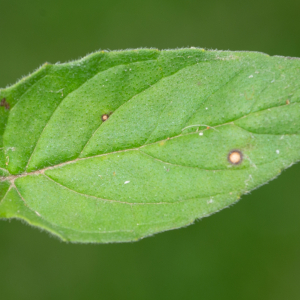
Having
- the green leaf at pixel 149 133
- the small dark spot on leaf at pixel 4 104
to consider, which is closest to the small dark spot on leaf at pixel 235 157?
the green leaf at pixel 149 133

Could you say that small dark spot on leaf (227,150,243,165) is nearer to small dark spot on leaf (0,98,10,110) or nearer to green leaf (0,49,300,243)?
green leaf (0,49,300,243)

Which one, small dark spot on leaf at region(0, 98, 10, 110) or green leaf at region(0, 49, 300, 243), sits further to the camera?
small dark spot on leaf at region(0, 98, 10, 110)

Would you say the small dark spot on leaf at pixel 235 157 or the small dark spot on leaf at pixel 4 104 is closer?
the small dark spot on leaf at pixel 235 157

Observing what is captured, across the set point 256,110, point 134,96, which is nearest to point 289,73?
point 256,110

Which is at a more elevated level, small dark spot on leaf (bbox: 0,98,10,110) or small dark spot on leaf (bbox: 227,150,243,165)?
small dark spot on leaf (bbox: 0,98,10,110)

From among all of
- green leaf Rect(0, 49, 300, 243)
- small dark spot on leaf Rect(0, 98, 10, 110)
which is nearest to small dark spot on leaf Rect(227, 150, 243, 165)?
green leaf Rect(0, 49, 300, 243)

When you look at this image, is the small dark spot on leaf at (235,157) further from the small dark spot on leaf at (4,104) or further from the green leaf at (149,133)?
the small dark spot on leaf at (4,104)

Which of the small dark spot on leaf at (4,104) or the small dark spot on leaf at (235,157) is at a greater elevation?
the small dark spot on leaf at (4,104)
